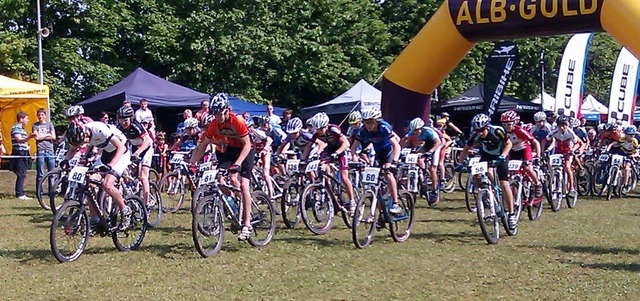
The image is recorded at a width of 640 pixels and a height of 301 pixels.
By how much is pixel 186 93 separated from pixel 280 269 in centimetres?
1305

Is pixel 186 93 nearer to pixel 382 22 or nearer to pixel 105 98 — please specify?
pixel 105 98

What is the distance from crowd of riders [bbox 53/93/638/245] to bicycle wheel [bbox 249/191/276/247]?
0.24m

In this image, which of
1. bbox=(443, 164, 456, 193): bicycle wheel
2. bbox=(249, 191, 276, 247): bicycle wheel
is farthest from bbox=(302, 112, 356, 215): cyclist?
bbox=(443, 164, 456, 193): bicycle wheel

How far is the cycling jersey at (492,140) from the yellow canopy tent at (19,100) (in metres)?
10.5

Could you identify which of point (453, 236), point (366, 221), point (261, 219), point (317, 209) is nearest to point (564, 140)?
point (453, 236)

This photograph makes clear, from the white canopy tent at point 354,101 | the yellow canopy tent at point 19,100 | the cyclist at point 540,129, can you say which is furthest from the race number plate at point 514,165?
the white canopy tent at point 354,101

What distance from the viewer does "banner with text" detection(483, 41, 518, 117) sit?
1870cm

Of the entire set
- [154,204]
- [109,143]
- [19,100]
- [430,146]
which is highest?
[19,100]

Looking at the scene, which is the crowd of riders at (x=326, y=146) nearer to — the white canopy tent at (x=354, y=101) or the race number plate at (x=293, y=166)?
the race number plate at (x=293, y=166)

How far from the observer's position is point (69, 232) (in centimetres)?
855

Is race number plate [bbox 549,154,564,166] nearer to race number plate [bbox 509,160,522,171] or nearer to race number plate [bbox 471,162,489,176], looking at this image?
race number plate [bbox 509,160,522,171]

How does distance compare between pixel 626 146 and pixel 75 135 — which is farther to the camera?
pixel 626 146

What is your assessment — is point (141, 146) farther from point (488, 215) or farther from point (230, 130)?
point (488, 215)

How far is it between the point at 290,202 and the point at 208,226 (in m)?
2.58
